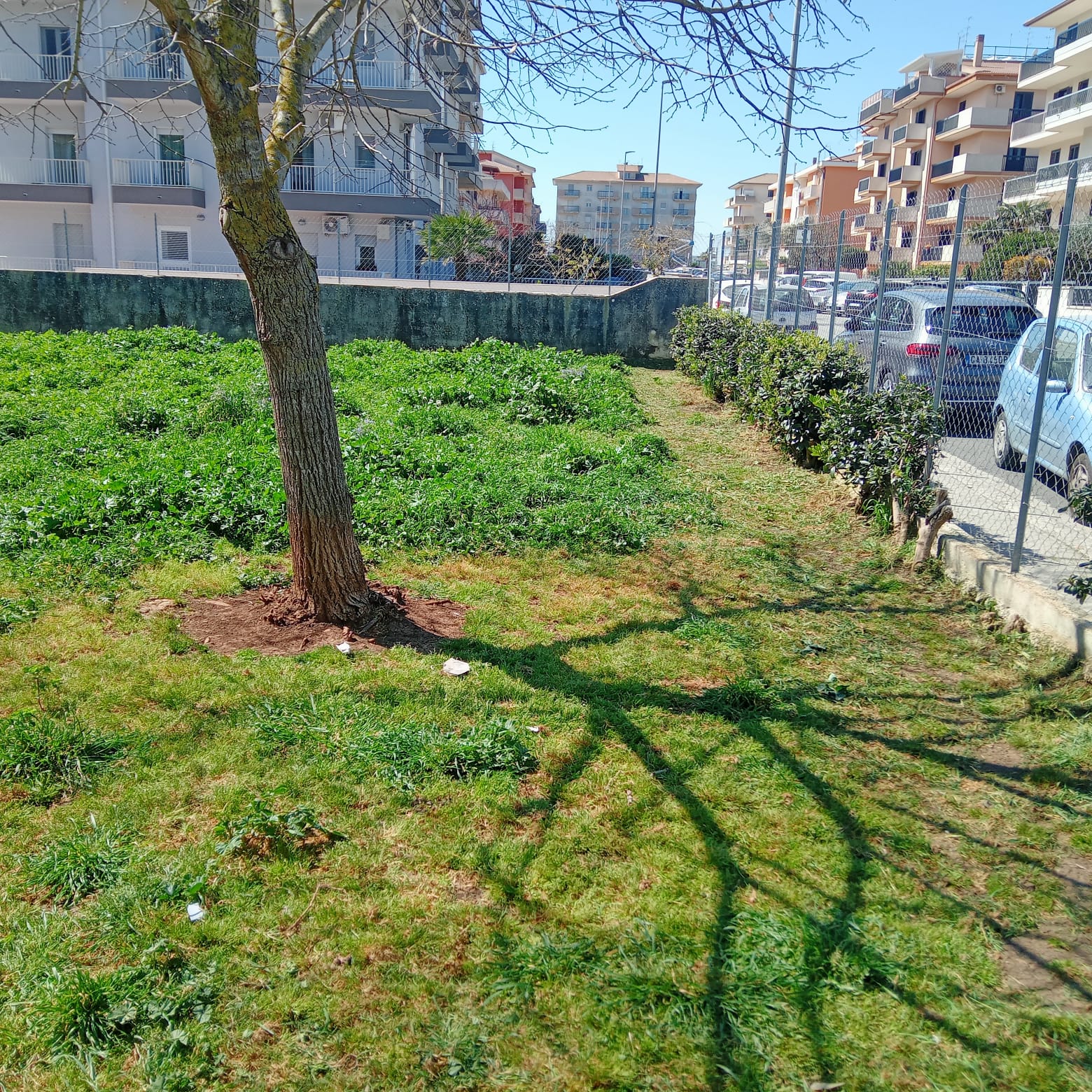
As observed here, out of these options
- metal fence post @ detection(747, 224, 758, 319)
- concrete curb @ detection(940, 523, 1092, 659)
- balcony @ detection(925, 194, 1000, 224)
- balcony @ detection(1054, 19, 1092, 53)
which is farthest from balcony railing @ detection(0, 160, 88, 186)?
balcony @ detection(1054, 19, 1092, 53)

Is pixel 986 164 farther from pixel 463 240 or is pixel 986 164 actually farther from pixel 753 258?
pixel 753 258

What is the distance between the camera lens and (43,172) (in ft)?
100

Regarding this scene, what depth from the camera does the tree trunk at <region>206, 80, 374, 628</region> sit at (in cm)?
484

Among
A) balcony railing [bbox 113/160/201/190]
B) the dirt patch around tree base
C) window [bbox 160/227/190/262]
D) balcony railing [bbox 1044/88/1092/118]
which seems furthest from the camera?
balcony railing [bbox 1044/88/1092/118]

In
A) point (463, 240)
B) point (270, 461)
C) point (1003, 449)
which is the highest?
point (463, 240)

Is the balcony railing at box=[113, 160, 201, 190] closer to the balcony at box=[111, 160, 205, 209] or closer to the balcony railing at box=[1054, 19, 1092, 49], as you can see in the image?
the balcony at box=[111, 160, 205, 209]

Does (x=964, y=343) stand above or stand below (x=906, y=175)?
below

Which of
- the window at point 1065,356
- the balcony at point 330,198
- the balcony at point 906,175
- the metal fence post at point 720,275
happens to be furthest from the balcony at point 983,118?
the window at point 1065,356

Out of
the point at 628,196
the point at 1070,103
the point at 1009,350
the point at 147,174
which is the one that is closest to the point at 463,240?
the point at 1009,350

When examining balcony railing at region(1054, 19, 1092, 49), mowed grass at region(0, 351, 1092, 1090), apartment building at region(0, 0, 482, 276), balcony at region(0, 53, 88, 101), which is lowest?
mowed grass at region(0, 351, 1092, 1090)

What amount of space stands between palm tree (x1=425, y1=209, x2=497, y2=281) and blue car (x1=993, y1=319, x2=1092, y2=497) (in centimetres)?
1332

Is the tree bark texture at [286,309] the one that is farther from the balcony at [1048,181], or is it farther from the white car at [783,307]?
the white car at [783,307]

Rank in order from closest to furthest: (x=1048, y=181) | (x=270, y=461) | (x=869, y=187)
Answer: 1. (x=1048, y=181)
2. (x=270, y=461)
3. (x=869, y=187)

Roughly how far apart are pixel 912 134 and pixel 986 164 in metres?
7.60
